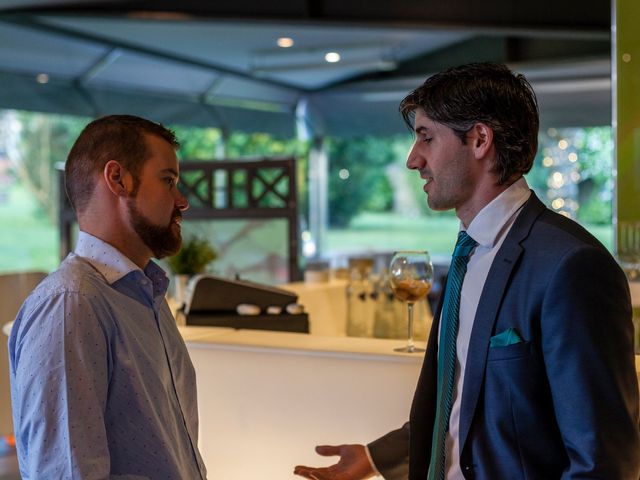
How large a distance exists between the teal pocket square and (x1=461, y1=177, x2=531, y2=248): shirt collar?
Answer: 0.17 meters

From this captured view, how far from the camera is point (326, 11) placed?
247 inches

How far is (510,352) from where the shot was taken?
128cm

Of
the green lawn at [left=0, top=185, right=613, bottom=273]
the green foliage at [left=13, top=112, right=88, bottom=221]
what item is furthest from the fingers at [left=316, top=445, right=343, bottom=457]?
the green foliage at [left=13, top=112, right=88, bottom=221]

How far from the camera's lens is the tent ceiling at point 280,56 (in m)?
6.18

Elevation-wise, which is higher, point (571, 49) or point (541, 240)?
point (571, 49)

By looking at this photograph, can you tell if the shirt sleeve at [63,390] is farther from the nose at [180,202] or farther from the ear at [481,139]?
the ear at [481,139]

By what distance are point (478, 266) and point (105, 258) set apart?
0.64m

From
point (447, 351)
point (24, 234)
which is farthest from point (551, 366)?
point (24, 234)

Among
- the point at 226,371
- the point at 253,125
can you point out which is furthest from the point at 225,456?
the point at 253,125

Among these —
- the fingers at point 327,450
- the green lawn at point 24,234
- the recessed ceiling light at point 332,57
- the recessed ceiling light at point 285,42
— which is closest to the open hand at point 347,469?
the fingers at point 327,450

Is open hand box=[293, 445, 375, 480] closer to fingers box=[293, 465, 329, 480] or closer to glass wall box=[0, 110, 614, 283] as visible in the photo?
fingers box=[293, 465, 329, 480]

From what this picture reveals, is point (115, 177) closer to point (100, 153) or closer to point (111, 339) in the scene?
point (100, 153)

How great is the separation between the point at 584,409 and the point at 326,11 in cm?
541

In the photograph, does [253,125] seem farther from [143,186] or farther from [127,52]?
[143,186]
